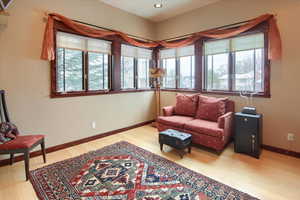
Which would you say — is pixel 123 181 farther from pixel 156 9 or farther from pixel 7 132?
pixel 156 9

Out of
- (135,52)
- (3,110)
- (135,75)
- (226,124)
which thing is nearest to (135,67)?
(135,75)

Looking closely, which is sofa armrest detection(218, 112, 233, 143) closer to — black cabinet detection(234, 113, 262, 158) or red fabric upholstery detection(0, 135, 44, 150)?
black cabinet detection(234, 113, 262, 158)

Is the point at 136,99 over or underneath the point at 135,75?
underneath

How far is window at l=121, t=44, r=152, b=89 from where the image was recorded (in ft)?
14.0

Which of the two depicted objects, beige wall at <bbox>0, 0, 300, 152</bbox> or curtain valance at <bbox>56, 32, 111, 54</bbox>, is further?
curtain valance at <bbox>56, 32, 111, 54</bbox>

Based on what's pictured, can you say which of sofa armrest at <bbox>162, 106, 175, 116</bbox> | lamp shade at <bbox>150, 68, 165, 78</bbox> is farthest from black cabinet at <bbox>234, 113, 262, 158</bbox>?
lamp shade at <bbox>150, 68, 165, 78</bbox>

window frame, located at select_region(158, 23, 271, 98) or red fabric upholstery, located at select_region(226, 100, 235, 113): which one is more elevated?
window frame, located at select_region(158, 23, 271, 98)

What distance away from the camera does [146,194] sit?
1888 millimetres

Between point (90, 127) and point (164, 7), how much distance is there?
3274mm

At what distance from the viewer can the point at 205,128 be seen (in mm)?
2975

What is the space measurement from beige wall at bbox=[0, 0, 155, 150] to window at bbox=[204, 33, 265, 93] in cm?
230

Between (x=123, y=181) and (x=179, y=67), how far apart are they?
337 cm

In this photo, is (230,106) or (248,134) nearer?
(248,134)

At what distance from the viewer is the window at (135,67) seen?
14.0ft
